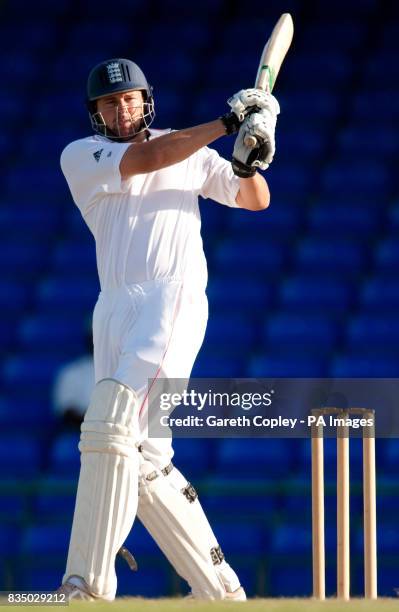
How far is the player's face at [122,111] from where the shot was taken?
296 centimetres

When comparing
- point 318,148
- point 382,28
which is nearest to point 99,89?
point 318,148

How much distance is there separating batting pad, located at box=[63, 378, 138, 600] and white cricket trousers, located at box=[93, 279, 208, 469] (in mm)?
89

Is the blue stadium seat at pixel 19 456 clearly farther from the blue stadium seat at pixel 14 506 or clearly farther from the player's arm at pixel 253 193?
the player's arm at pixel 253 193

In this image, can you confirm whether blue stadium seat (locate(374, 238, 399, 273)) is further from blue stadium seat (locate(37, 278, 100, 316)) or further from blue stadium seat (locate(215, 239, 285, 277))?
blue stadium seat (locate(37, 278, 100, 316))

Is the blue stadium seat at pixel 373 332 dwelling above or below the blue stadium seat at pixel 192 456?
above

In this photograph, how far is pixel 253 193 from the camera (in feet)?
9.63

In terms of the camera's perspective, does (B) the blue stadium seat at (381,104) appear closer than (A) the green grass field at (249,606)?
No

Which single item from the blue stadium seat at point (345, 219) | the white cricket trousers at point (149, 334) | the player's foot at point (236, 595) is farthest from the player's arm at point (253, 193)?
the blue stadium seat at point (345, 219)

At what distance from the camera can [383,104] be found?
5.89 m

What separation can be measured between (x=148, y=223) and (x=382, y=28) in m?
3.44

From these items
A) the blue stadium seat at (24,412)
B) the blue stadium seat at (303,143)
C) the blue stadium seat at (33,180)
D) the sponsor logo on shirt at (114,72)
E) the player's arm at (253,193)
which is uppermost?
the blue stadium seat at (303,143)

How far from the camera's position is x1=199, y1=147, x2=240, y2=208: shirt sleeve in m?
2.97

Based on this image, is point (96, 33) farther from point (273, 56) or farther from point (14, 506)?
point (273, 56)

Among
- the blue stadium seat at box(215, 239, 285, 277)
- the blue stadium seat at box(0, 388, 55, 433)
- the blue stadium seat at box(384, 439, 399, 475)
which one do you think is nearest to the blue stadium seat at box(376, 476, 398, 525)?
the blue stadium seat at box(384, 439, 399, 475)
